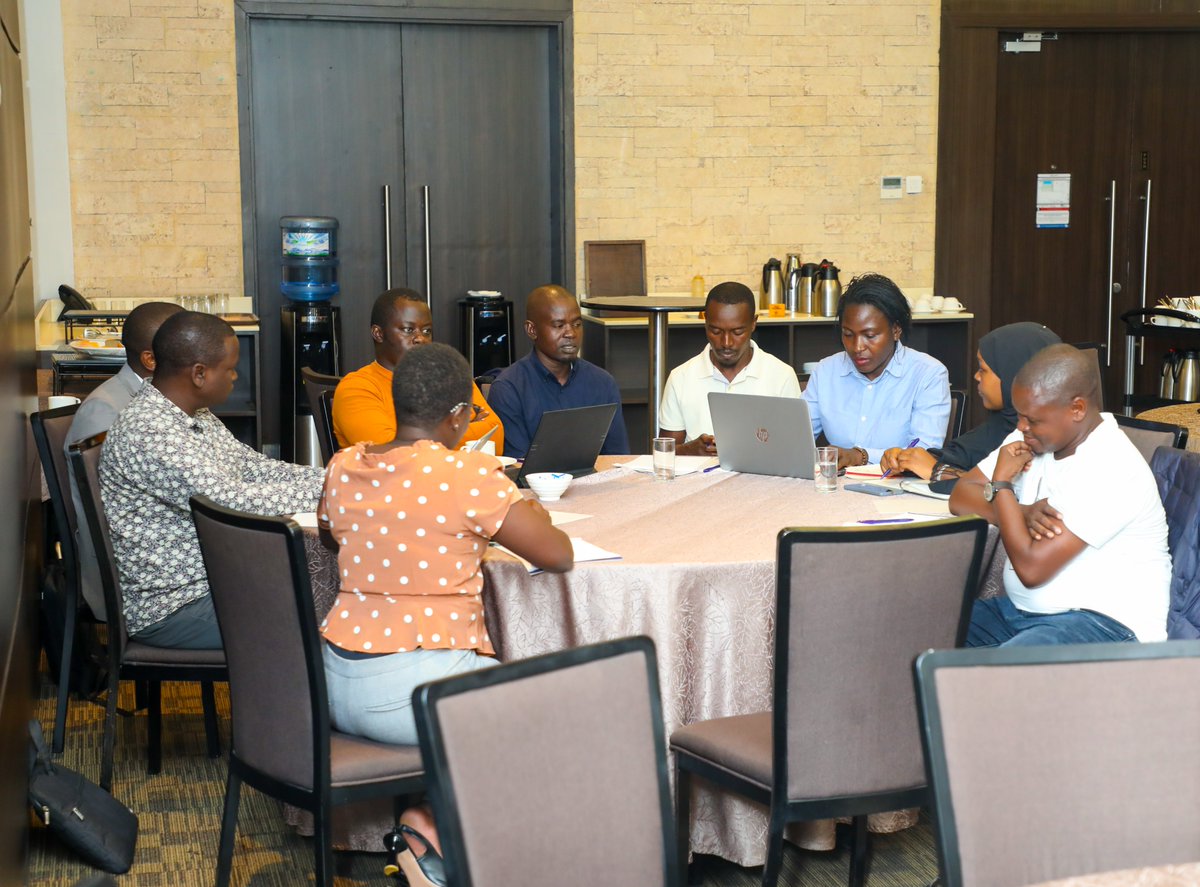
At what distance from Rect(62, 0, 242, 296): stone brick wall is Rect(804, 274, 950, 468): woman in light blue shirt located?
439 centimetres

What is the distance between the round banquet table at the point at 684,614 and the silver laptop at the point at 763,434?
0.51m

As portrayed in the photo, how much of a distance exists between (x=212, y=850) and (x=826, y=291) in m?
5.46

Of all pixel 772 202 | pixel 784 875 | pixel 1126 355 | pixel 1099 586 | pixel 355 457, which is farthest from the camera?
pixel 1126 355

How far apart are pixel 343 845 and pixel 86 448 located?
1213 mm

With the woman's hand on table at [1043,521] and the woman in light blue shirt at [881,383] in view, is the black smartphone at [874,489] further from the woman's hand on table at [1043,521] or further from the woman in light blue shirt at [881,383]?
the woman's hand on table at [1043,521]

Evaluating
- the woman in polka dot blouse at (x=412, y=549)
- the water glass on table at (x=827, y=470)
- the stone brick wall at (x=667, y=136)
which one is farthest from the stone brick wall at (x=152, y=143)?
the woman in polka dot blouse at (x=412, y=549)

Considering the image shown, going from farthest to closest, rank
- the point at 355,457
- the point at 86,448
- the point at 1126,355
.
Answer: the point at 1126,355 < the point at 86,448 < the point at 355,457

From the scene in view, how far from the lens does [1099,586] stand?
300 cm

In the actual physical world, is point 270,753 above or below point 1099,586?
below

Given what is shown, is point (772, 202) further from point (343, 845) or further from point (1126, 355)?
point (343, 845)

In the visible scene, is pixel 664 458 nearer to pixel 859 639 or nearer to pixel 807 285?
pixel 859 639

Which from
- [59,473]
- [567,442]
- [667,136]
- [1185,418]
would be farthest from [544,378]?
[667,136]

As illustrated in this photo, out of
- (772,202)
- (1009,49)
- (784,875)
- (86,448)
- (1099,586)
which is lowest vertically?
(784,875)

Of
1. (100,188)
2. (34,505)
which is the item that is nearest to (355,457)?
(34,505)
